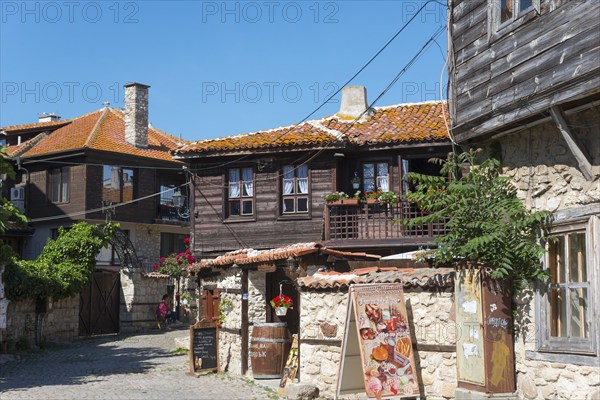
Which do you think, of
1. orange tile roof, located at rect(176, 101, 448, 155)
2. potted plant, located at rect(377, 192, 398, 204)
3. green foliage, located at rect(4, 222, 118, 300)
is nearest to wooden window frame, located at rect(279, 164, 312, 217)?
orange tile roof, located at rect(176, 101, 448, 155)

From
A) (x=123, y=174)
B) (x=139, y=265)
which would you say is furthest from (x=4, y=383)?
(x=123, y=174)

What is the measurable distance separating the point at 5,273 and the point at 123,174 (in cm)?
1162

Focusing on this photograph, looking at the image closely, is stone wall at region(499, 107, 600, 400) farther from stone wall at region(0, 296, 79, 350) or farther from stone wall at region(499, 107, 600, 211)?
stone wall at region(0, 296, 79, 350)

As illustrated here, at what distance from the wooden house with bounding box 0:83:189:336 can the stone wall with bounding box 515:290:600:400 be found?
22127 mm

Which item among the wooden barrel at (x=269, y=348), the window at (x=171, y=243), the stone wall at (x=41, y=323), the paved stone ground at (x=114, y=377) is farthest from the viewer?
the window at (x=171, y=243)

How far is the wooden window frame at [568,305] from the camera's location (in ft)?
28.9

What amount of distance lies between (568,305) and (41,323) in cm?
1837

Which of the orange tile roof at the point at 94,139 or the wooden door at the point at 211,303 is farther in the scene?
the orange tile roof at the point at 94,139

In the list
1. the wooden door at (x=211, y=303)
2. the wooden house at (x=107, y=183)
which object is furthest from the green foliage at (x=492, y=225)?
the wooden house at (x=107, y=183)

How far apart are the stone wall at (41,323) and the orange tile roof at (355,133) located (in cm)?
642

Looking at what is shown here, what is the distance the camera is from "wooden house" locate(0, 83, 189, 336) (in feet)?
107

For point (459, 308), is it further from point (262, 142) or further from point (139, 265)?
point (139, 265)

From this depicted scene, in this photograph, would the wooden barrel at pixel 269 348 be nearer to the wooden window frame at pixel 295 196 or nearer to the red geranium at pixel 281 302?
the red geranium at pixel 281 302

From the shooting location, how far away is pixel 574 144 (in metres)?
8.98
